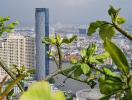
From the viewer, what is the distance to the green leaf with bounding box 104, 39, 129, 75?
36cm

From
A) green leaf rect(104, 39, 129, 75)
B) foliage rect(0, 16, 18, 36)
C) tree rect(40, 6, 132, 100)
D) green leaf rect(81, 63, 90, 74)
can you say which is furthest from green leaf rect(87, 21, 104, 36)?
foliage rect(0, 16, 18, 36)

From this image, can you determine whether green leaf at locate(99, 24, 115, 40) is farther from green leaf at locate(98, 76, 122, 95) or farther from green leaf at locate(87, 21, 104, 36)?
green leaf at locate(98, 76, 122, 95)

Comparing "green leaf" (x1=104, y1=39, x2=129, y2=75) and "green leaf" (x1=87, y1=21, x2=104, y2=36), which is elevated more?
"green leaf" (x1=87, y1=21, x2=104, y2=36)

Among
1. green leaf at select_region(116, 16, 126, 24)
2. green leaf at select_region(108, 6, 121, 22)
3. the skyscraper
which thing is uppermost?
green leaf at select_region(108, 6, 121, 22)

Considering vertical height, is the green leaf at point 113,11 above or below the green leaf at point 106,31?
above

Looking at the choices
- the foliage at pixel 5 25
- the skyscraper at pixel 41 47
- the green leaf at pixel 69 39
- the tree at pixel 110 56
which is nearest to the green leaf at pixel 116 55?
the tree at pixel 110 56

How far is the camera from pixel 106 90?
41cm

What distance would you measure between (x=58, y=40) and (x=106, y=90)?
762mm

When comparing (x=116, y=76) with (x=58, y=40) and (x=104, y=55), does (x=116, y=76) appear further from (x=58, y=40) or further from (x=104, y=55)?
(x=58, y=40)

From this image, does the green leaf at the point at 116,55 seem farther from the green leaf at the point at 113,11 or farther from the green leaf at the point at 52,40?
the green leaf at the point at 52,40

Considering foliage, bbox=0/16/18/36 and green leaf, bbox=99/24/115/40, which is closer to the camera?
green leaf, bbox=99/24/115/40

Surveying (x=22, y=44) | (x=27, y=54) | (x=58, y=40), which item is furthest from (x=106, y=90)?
(x=22, y=44)

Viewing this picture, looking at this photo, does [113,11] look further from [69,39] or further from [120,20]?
[69,39]

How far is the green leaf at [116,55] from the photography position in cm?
36
